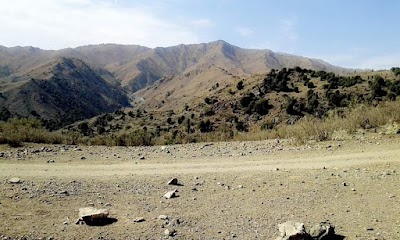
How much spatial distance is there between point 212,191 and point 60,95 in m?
133

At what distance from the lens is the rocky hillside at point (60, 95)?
4213 inches

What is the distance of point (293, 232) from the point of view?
233 inches

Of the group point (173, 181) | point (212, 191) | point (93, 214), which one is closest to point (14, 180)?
point (93, 214)

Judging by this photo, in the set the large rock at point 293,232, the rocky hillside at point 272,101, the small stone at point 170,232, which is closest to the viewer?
the large rock at point 293,232

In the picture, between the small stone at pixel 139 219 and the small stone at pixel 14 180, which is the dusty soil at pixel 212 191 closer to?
the small stone at pixel 139 219

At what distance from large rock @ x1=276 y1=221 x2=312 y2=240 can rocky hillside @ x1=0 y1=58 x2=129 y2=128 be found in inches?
3292

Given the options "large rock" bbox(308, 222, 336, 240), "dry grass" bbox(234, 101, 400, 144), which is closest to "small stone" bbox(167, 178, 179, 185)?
"large rock" bbox(308, 222, 336, 240)

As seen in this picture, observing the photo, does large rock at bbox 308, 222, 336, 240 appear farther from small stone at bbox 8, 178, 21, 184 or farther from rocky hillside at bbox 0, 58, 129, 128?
rocky hillside at bbox 0, 58, 129, 128

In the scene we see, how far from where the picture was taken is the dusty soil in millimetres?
6605

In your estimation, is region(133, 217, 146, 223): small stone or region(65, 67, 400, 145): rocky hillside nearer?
region(133, 217, 146, 223): small stone

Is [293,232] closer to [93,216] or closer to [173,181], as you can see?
[93,216]

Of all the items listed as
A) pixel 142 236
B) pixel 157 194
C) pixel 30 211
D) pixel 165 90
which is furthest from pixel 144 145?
pixel 165 90

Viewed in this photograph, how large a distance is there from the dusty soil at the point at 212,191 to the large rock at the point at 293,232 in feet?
0.94

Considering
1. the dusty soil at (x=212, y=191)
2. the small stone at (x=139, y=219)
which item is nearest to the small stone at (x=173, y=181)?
the dusty soil at (x=212, y=191)
